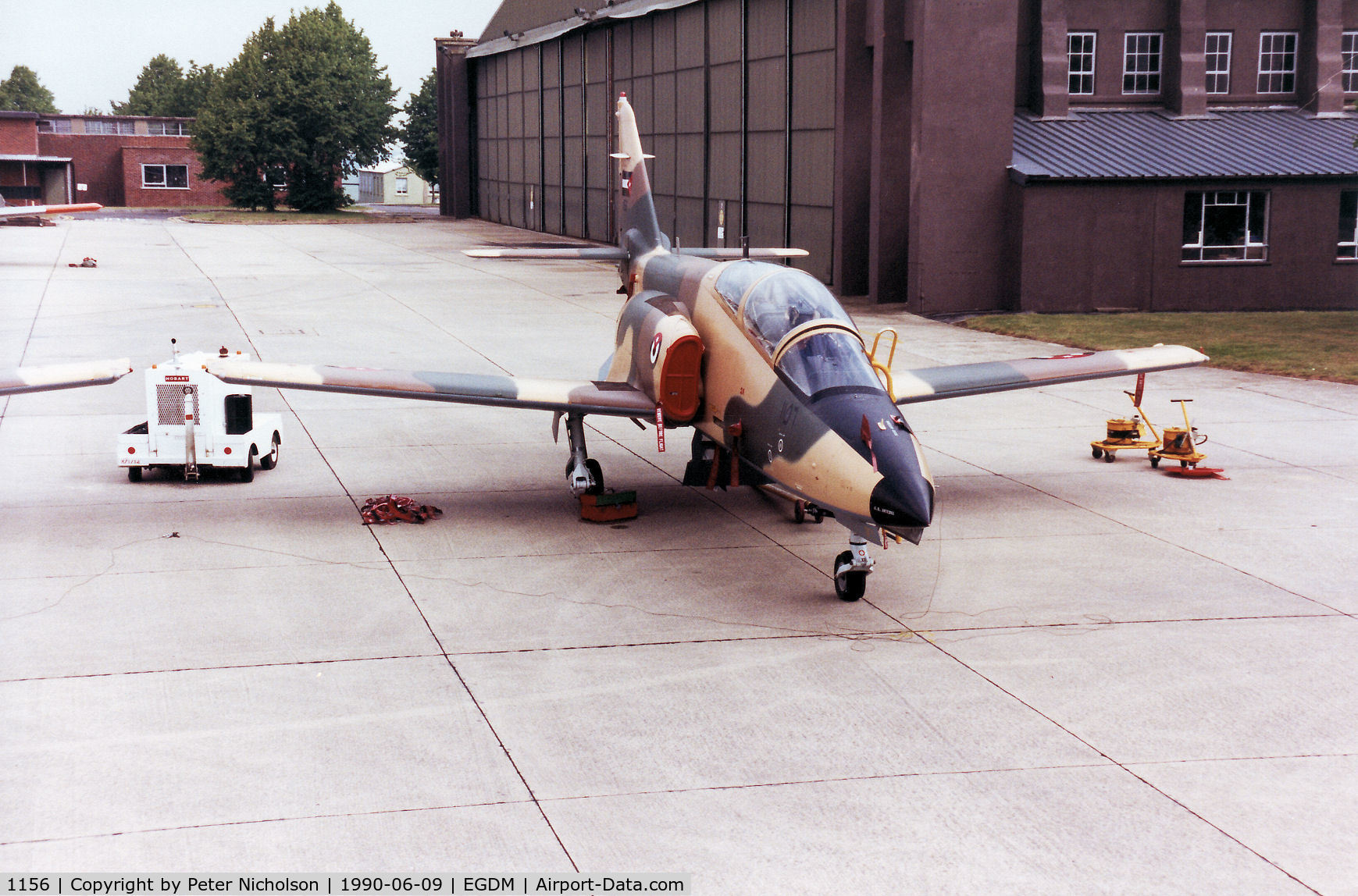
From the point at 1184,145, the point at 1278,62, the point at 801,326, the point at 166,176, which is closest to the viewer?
the point at 801,326

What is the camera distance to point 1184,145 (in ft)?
113

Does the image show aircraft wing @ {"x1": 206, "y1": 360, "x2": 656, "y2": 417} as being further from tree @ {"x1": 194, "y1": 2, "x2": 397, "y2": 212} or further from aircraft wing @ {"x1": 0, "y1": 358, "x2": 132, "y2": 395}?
tree @ {"x1": 194, "y1": 2, "x2": 397, "y2": 212}

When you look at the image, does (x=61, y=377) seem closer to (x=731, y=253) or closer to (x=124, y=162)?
(x=731, y=253)

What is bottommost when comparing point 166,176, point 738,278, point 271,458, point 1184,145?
point 271,458

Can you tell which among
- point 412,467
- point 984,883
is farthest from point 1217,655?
point 412,467

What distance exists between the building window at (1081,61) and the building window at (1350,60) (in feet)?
24.2

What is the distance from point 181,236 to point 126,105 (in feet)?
475

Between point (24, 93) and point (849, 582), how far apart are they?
643 feet

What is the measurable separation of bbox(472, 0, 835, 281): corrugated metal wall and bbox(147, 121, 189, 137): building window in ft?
167

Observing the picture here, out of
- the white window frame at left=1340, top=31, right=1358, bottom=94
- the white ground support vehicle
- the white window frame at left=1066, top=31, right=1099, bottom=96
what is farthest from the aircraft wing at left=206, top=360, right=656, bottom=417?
the white window frame at left=1340, top=31, right=1358, bottom=94

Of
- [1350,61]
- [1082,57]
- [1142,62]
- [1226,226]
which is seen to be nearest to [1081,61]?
[1082,57]

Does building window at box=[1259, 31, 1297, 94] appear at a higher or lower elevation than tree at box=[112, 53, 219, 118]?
lower

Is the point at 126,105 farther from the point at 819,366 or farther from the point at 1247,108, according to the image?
the point at 819,366

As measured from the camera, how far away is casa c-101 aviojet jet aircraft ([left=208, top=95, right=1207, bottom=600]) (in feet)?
36.4
